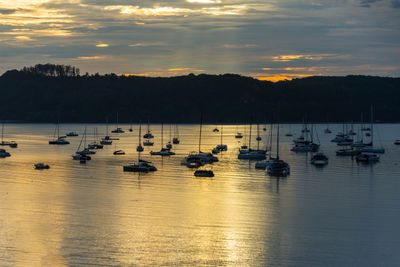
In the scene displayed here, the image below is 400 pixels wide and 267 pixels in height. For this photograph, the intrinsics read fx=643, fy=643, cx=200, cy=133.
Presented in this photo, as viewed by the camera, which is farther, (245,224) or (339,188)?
(339,188)

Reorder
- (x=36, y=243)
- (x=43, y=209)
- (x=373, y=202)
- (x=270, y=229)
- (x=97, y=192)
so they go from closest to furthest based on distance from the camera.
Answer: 1. (x=36, y=243)
2. (x=270, y=229)
3. (x=43, y=209)
4. (x=373, y=202)
5. (x=97, y=192)

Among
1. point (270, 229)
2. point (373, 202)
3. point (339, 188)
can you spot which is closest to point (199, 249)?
point (270, 229)

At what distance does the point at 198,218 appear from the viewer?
57.2 m

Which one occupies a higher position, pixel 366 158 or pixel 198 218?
pixel 366 158

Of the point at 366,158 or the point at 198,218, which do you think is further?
the point at 366,158

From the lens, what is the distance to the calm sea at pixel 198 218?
43688 millimetres

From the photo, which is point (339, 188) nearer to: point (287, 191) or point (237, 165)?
point (287, 191)

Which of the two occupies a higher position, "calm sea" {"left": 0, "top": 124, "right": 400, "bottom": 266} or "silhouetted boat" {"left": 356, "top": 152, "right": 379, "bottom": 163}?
"silhouetted boat" {"left": 356, "top": 152, "right": 379, "bottom": 163}

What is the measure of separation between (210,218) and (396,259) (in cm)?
1868

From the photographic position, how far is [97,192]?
239 feet

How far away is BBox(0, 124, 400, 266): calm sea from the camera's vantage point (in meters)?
43.7

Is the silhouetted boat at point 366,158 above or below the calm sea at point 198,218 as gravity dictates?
above

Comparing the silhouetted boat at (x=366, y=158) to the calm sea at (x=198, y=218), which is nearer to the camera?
the calm sea at (x=198, y=218)

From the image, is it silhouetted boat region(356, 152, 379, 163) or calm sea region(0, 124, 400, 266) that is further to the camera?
silhouetted boat region(356, 152, 379, 163)
